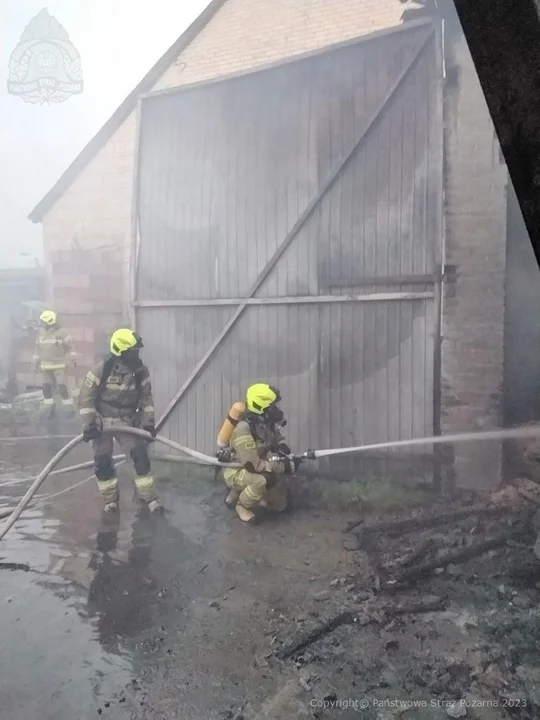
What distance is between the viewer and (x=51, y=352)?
8.27 meters

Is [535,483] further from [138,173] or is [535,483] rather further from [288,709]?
[138,173]

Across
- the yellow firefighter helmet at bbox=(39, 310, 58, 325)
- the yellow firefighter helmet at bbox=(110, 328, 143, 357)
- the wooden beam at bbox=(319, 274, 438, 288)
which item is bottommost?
the yellow firefighter helmet at bbox=(110, 328, 143, 357)

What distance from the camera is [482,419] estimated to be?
168 inches

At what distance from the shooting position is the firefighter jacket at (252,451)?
4184mm

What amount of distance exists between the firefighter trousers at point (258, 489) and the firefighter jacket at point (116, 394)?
0.96m

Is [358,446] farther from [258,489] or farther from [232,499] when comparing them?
[232,499]

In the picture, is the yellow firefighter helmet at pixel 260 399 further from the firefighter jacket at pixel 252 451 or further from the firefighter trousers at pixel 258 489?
the firefighter trousers at pixel 258 489

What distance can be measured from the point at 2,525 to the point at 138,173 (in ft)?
13.1

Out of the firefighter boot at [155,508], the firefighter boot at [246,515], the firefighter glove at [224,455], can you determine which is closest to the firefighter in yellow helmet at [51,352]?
the firefighter boot at [155,508]

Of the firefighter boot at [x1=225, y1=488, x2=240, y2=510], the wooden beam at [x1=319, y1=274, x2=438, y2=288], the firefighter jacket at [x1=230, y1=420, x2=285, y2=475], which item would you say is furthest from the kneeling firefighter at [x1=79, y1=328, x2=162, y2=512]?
the wooden beam at [x1=319, y1=274, x2=438, y2=288]

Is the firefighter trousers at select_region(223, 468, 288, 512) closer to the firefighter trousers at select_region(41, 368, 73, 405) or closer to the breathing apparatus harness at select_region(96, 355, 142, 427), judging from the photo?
the breathing apparatus harness at select_region(96, 355, 142, 427)

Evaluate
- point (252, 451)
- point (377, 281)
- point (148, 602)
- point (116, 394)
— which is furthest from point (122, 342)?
point (377, 281)

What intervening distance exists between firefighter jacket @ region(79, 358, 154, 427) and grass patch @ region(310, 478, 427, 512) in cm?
174

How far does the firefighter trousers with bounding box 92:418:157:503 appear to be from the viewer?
4562 mm
